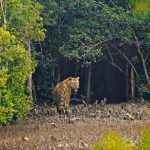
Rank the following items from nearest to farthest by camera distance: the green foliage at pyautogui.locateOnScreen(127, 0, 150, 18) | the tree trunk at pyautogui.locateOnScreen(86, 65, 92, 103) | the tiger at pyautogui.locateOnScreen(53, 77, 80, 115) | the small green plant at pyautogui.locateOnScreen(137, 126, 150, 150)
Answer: the small green plant at pyautogui.locateOnScreen(137, 126, 150, 150) → the green foliage at pyautogui.locateOnScreen(127, 0, 150, 18) → the tiger at pyautogui.locateOnScreen(53, 77, 80, 115) → the tree trunk at pyautogui.locateOnScreen(86, 65, 92, 103)

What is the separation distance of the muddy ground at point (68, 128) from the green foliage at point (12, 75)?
587mm

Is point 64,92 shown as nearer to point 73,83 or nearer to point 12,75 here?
point 73,83

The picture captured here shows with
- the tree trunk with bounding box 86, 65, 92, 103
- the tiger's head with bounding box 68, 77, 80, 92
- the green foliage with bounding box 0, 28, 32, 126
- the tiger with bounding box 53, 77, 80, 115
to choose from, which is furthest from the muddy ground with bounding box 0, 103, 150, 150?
the tree trunk with bounding box 86, 65, 92, 103

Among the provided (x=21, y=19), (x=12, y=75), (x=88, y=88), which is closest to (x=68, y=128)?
(x=12, y=75)

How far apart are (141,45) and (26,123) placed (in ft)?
24.7

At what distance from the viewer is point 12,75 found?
13.5m

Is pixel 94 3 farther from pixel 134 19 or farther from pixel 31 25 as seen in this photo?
pixel 31 25

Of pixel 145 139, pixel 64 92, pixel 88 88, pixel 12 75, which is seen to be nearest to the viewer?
pixel 145 139

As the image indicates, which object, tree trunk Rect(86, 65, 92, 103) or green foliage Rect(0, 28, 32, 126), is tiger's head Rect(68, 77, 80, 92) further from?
tree trunk Rect(86, 65, 92, 103)

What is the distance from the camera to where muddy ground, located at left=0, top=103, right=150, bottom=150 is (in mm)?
10164

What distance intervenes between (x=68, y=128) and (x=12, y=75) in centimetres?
215

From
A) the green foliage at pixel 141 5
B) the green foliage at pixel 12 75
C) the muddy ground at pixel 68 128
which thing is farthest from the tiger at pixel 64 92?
the green foliage at pixel 141 5

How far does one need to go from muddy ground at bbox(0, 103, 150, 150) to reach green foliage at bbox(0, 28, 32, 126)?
0.59m

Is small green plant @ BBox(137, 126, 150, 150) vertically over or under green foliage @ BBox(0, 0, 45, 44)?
under
